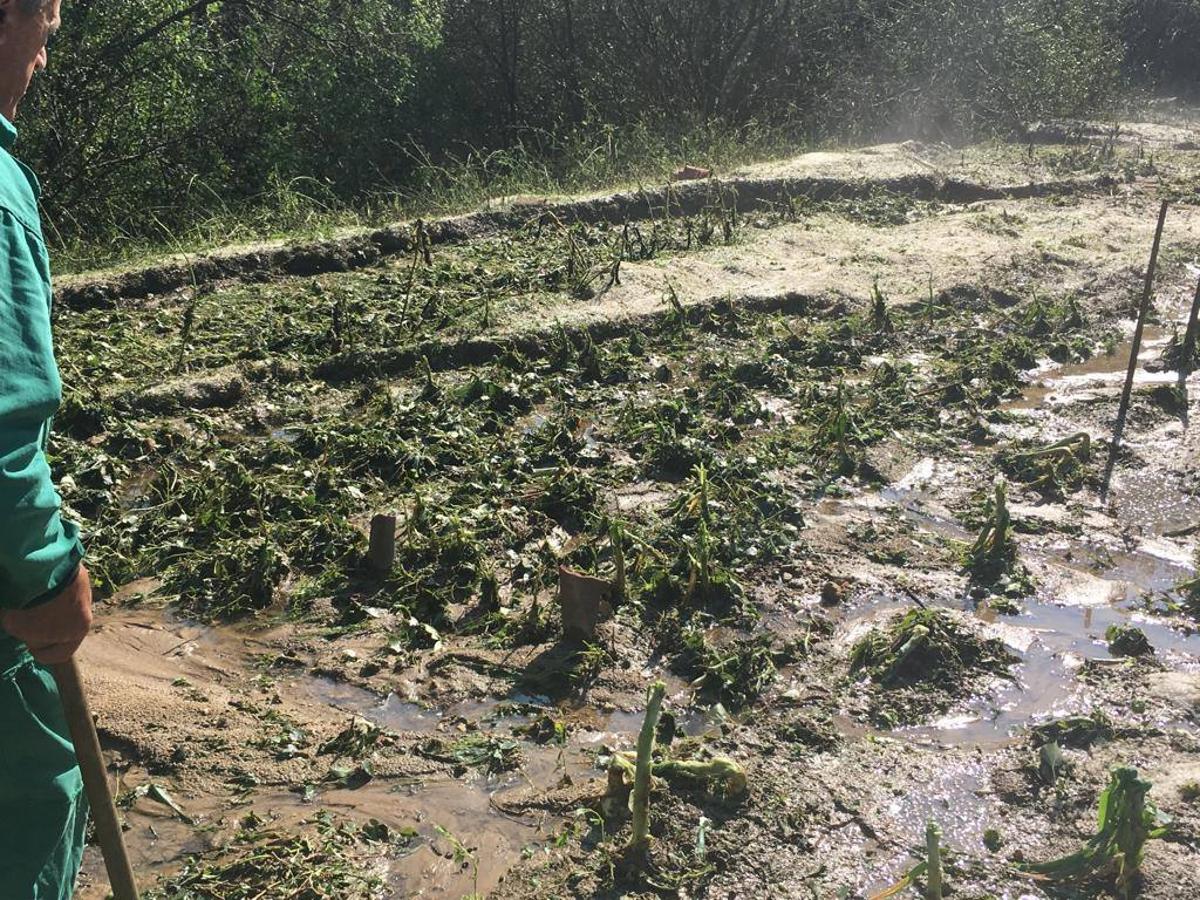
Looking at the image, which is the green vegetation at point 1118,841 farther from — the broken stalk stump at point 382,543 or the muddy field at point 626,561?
the broken stalk stump at point 382,543

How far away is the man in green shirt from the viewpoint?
71.5 inches

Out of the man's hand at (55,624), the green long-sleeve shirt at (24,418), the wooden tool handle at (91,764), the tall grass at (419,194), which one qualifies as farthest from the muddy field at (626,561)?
the green long-sleeve shirt at (24,418)

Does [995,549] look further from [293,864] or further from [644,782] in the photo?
[293,864]

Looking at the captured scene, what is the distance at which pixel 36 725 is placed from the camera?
2.03 m

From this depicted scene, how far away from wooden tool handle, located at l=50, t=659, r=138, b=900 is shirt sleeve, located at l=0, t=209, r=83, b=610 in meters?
0.18

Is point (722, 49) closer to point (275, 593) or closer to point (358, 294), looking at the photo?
point (358, 294)

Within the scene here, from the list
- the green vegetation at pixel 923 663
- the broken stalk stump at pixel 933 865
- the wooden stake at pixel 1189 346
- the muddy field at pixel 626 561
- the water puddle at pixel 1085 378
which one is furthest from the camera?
the wooden stake at pixel 1189 346

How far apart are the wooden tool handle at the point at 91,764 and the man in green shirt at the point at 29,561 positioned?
4cm

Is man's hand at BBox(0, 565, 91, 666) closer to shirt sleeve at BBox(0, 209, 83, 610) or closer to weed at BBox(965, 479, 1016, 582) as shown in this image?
shirt sleeve at BBox(0, 209, 83, 610)

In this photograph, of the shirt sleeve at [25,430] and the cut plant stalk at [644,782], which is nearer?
the shirt sleeve at [25,430]

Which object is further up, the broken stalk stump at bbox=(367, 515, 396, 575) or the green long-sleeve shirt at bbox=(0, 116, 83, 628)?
the green long-sleeve shirt at bbox=(0, 116, 83, 628)

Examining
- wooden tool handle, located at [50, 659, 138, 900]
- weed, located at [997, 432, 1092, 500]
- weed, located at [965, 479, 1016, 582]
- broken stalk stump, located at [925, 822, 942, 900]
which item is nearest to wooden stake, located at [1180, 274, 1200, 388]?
weed, located at [997, 432, 1092, 500]

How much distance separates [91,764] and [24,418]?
A: 621 mm

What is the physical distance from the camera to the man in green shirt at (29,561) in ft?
5.96
